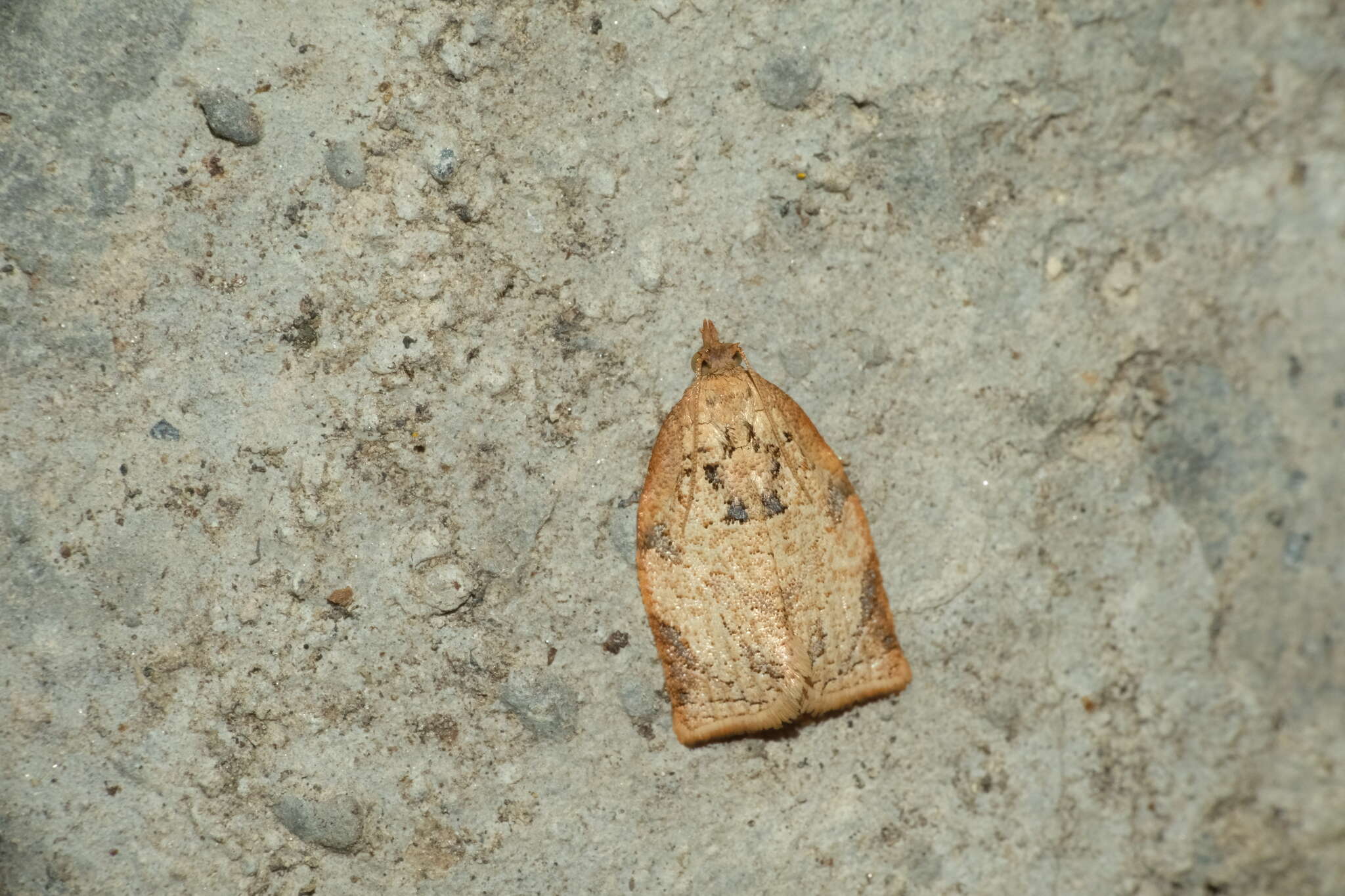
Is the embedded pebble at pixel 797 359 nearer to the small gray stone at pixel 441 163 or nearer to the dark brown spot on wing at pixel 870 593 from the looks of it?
the dark brown spot on wing at pixel 870 593

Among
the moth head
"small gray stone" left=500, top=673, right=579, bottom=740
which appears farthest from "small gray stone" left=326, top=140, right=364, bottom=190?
"small gray stone" left=500, top=673, right=579, bottom=740

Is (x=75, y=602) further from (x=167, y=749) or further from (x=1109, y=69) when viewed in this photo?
(x=1109, y=69)

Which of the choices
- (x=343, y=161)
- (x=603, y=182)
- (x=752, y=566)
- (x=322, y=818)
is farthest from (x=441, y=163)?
(x=322, y=818)

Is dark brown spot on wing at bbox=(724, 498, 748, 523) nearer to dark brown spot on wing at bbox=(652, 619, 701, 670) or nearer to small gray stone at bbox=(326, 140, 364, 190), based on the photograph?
dark brown spot on wing at bbox=(652, 619, 701, 670)

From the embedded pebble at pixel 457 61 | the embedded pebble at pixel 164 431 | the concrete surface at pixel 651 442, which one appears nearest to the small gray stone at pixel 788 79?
the concrete surface at pixel 651 442

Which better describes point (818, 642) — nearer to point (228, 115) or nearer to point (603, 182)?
point (603, 182)
